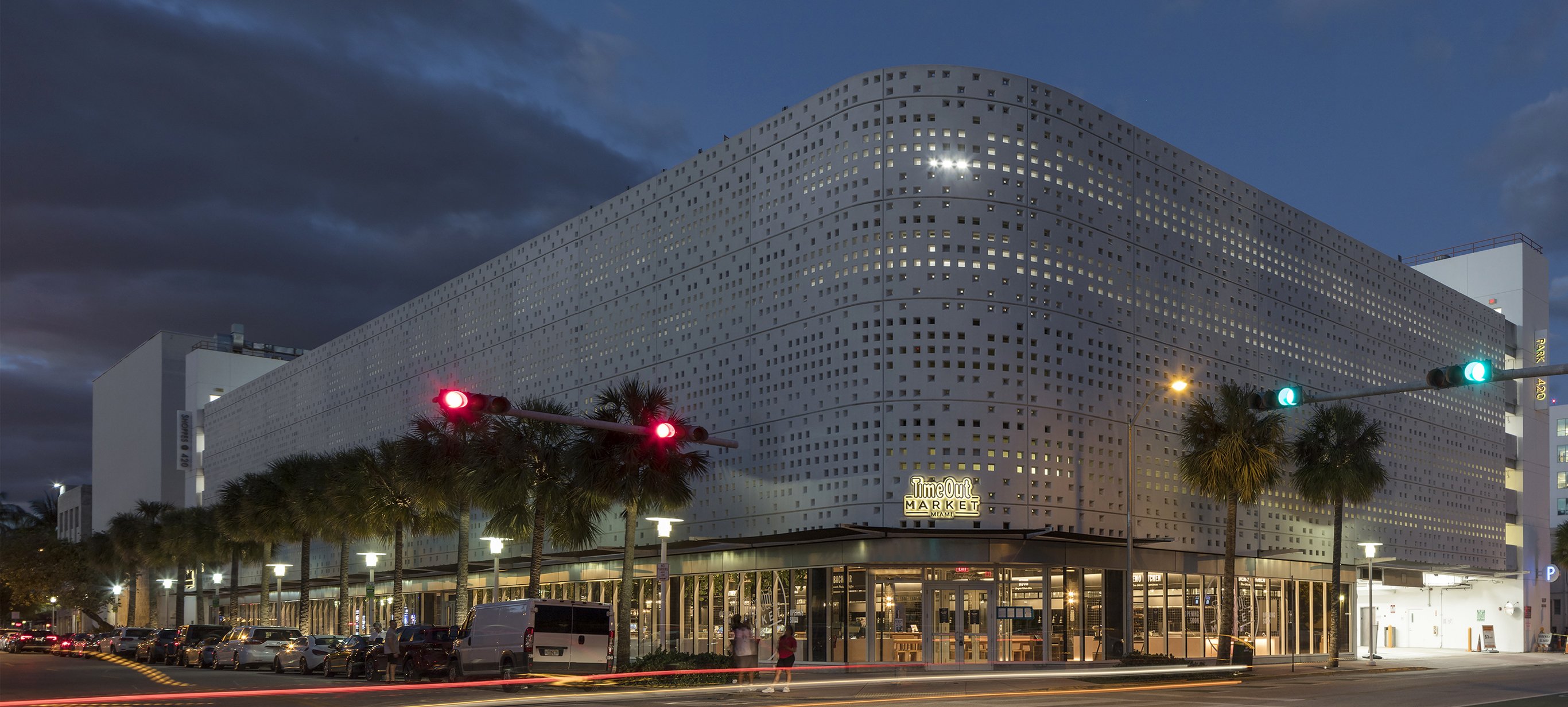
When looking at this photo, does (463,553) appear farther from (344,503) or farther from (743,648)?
(743,648)

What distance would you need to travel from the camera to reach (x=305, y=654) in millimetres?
49406

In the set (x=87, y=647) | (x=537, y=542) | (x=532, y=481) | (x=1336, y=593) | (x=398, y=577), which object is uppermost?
(x=532, y=481)

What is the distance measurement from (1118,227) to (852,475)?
14.8 m

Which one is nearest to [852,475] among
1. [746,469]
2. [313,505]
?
[746,469]

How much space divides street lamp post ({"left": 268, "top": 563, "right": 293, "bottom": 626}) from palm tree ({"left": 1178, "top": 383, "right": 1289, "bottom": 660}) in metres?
52.3

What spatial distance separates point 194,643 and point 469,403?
43224 mm

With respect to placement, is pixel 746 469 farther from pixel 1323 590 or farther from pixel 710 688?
pixel 1323 590

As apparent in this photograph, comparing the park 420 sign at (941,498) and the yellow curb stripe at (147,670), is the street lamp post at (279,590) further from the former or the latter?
the park 420 sign at (941,498)

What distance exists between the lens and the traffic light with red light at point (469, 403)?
72.6 feet

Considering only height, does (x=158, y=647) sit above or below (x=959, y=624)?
below

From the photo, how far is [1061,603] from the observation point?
4544 centimetres

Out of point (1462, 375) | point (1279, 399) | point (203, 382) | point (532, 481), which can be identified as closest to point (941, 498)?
point (532, 481)

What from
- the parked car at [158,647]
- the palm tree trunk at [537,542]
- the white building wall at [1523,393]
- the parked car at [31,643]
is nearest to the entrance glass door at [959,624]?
the palm tree trunk at [537,542]

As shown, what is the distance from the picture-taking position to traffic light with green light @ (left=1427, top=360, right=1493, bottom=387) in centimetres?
2091
